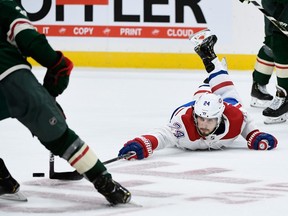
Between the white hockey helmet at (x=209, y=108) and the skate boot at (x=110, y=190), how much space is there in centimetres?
156

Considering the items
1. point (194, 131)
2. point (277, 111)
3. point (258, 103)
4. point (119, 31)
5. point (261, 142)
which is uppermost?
point (194, 131)

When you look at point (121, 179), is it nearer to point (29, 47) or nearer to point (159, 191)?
point (159, 191)

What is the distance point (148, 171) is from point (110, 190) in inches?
42.0

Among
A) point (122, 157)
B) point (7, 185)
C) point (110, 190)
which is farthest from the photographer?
point (122, 157)

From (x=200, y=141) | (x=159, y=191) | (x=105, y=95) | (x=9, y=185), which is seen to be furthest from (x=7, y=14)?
(x=105, y=95)

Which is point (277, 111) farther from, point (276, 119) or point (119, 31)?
point (119, 31)

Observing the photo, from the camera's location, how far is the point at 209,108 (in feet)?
17.9

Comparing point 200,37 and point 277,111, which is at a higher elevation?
point 200,37

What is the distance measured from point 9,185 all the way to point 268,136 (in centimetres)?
206

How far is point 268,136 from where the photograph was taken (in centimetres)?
574

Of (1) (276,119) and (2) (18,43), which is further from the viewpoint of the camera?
(1) (276,119)

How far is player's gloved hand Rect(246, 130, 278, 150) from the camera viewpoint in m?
5.72

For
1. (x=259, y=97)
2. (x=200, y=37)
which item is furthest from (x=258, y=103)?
(x=200, y=37)

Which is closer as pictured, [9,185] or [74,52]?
[9,185]
